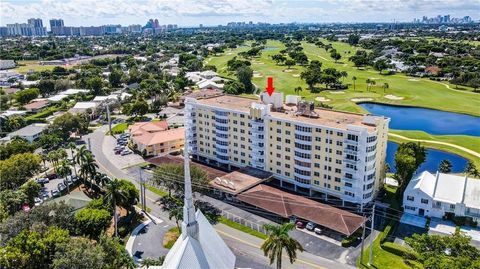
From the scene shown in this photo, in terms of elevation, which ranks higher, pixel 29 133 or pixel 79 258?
pixel 79 258

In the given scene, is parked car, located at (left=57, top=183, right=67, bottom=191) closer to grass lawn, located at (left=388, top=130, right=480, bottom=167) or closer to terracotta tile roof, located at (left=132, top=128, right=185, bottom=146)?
terracotta tile roof, located at (left=132, top=128, right=185, bottom=146)

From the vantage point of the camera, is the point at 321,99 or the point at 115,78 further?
the point at 115,78

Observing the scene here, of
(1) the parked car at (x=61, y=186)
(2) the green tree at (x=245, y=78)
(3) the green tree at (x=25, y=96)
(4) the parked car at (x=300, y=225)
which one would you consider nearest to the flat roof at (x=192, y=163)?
(1) the parked car at (x=61, y=186)

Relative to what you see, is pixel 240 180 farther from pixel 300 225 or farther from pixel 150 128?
pixel 150 128

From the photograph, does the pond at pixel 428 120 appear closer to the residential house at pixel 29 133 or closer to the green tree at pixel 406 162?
the green tree at pixel 406 162

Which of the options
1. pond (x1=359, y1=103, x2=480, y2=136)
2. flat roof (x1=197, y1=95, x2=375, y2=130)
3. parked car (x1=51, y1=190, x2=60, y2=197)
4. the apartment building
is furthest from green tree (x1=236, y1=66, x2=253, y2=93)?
parked car (x1=51, y1=190, x2=60, y2=197)

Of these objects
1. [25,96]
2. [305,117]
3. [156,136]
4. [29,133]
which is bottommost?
[29,133]

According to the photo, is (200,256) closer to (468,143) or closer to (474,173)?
(474,173)

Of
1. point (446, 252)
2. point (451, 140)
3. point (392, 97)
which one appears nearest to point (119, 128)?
point (451, 140)
